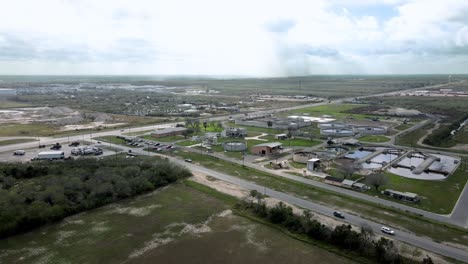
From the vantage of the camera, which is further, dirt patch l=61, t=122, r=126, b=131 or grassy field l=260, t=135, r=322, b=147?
dirt patch l=61, t=122, r=126, b=131

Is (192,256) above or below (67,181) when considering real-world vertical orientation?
below

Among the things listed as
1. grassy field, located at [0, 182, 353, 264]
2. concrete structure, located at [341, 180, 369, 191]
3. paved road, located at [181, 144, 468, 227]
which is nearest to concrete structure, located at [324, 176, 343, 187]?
concrete structure, located at [341, 180, 369, 191]

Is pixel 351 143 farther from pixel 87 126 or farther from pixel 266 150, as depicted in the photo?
pixel 87 126

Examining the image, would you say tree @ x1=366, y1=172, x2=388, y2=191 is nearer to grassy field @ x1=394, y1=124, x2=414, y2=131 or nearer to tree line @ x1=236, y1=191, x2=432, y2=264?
tree line @ x1=236, y1=191, x2=432, y2=264

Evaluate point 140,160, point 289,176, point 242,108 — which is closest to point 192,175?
point 140,160

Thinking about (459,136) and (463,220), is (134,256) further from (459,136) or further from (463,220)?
(459,136)

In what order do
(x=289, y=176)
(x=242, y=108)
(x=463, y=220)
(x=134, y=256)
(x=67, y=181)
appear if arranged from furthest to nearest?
(x=242, y=108)
(x=289, y=176)
(x=67, y=181)
(x=463, y=220)
(x=134, y=256)

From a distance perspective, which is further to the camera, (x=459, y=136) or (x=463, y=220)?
(x=459, y=136)
